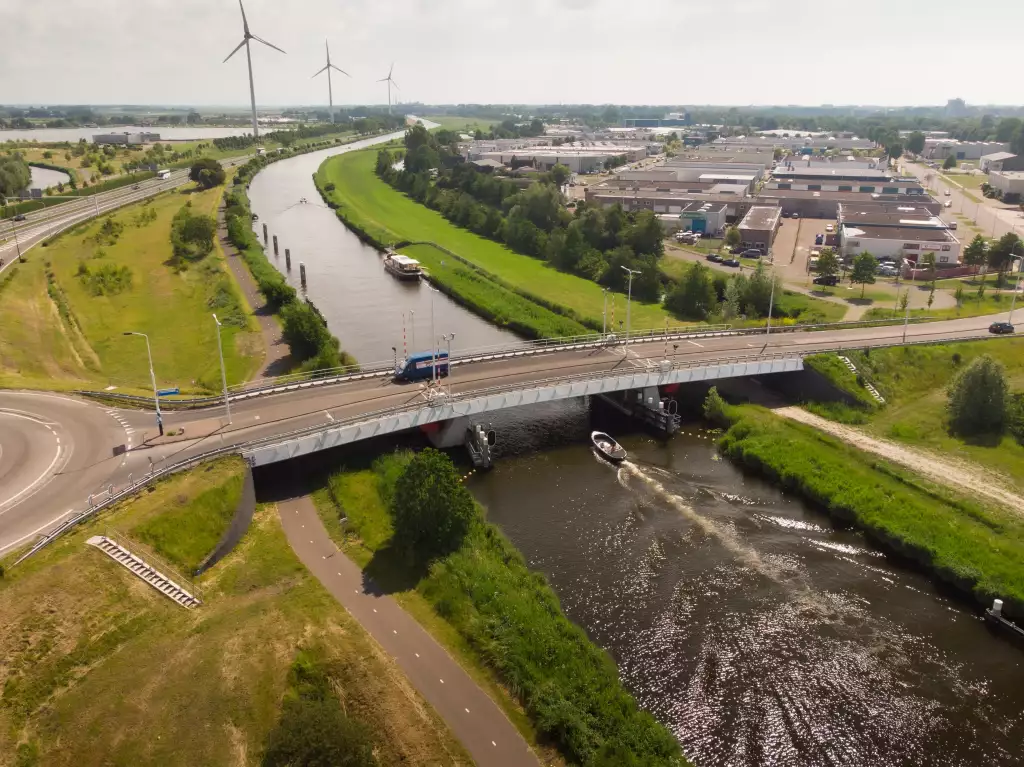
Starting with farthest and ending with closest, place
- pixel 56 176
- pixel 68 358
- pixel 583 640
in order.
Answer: pixel 56 176
pixel 68 358
pixel 583 640

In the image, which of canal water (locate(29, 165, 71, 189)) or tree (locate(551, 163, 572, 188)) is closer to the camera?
tree (locate(551, 163, 572, 188))

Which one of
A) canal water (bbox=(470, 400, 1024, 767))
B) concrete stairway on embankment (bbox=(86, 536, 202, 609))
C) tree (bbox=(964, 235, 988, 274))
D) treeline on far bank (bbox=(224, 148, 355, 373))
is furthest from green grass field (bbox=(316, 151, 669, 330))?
concrete stairway on embankment (bbox=(86, 536, 202, 609))

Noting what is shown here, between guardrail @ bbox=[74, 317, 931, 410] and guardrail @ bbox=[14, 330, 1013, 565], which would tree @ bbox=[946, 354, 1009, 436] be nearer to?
guardrail @ bbox=[14, 330, 1013, 565]

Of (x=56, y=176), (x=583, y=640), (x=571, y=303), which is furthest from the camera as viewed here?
(x=56, y=176)

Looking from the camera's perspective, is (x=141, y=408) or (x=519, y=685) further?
(x=141, y=408)

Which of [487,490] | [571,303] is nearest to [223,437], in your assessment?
[487,490]

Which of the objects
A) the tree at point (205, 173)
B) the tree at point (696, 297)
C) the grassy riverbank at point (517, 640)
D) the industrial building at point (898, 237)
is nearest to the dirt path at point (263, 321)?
the grassy riverbank at point (517, 640)

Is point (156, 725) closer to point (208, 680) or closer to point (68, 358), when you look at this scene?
point (208, 680)
